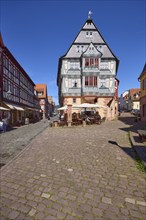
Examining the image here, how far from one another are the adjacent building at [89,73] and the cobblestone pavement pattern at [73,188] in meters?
17.8

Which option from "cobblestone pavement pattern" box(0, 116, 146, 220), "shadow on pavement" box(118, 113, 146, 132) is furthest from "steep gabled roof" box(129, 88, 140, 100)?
"cobblestone pavement pattern" box(0, 116, 146, 220)

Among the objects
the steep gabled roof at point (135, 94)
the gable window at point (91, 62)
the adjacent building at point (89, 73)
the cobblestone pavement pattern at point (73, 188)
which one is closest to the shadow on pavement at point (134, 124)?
the adjacent building at point (89, 73)

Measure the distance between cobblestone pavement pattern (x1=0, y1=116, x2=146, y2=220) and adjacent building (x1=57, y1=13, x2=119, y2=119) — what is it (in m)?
17.8

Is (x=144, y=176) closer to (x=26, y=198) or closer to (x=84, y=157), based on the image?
(x=84, y=157)

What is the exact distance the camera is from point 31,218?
8.30 feet

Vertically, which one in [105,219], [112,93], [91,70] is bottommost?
[105,219]

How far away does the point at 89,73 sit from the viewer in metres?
22.2

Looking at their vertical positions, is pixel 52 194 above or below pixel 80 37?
below

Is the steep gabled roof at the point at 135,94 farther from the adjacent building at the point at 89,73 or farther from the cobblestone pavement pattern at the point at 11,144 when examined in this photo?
the cobblestone pavement pattern at the point at 11,144

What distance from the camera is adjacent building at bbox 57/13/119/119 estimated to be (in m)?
22.4

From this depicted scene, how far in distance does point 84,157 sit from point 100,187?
218 centimetres

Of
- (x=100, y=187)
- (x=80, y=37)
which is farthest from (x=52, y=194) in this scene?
(x=80, y=37)

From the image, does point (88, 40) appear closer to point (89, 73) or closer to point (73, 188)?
point (89, 73)

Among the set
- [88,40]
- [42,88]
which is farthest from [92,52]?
[42,88]
